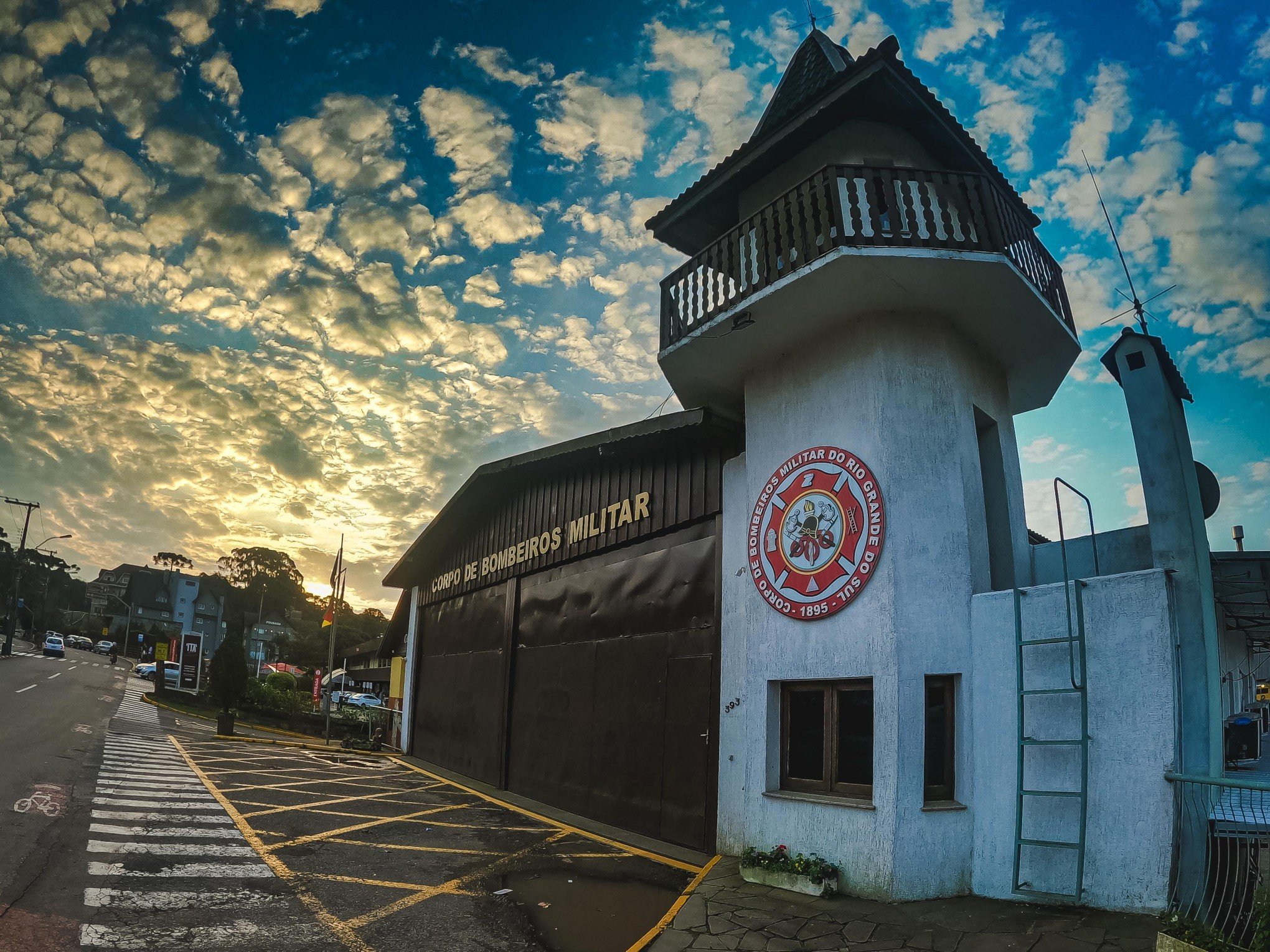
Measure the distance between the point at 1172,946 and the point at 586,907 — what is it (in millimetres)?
4877

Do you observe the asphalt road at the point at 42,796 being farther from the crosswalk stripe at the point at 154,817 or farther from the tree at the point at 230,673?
the tree at the point at 230,673

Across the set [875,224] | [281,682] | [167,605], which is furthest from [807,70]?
[167,605]

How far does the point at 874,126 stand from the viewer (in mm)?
9820

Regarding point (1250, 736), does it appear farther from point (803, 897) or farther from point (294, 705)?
point (294, 705)

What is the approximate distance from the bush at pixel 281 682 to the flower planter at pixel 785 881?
3967 centimetres

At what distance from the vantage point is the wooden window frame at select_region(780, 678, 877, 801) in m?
7.98

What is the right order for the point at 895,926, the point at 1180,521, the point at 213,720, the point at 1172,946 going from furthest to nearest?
1. the point at 213,720
2. the point at 1180,521
3. the point at 895,926
4. the point at 1172,946

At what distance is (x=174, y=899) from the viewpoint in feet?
21.3

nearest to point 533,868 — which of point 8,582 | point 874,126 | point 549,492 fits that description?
point 549,492

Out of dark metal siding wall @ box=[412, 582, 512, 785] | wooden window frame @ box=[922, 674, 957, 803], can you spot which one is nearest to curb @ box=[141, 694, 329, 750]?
dark metal siding wall @ box=[412, 582, 512, 785]

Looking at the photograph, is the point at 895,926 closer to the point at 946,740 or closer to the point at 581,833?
the point at 946,740

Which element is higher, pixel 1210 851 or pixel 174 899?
pixel 1210 851

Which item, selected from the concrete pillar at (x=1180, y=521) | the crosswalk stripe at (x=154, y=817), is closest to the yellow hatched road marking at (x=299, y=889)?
the crosswalk stripe at (x=154, y=817)

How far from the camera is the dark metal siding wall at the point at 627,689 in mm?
10594
